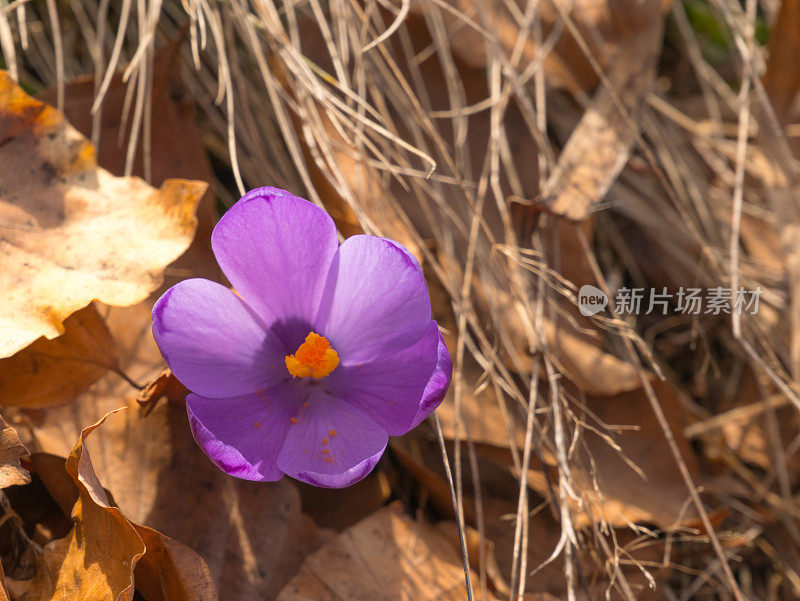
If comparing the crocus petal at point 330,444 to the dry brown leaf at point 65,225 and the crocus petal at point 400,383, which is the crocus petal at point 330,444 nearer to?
the crocus petal at point 400,383

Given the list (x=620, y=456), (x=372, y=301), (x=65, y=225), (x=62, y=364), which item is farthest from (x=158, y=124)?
(x=620, y=456)

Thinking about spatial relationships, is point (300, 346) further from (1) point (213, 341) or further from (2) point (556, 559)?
(2) point (556, 559)

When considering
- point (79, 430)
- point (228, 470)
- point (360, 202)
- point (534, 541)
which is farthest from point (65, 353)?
point (534, 541)

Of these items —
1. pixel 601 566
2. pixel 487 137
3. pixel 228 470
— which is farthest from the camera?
pixel 487 137

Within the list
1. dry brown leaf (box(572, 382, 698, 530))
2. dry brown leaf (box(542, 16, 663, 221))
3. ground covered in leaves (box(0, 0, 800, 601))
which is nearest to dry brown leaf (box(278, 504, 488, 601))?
ground covered in leaves (box(0, 0, 800, 601))

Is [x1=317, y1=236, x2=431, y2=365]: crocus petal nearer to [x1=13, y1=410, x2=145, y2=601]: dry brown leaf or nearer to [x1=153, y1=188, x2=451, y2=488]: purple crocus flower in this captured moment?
[x1=153, y1=188, x2=451, y2=488]: purple crocus flower

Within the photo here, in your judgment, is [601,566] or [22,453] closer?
[22,453]

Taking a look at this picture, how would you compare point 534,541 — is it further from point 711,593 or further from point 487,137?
point 487,137
